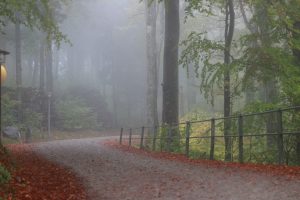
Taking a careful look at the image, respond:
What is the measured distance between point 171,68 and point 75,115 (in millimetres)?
21039

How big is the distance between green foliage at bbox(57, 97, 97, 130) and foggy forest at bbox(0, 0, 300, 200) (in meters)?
0.12

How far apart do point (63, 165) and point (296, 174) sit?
7.15m

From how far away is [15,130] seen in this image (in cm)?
2994

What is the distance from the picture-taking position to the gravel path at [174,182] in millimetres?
7348

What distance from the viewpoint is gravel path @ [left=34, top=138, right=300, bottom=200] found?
24.1 ft

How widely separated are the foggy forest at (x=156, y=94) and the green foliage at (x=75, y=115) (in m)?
0.12

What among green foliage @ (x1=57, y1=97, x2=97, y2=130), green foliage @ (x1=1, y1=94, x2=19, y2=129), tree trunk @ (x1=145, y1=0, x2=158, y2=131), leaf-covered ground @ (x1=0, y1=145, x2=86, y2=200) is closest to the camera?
leaf-covered ground @ (x1=0, y1=145, x2=86, y2=200)

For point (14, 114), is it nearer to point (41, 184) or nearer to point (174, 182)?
point (41, 184)

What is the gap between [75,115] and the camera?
38750 millimetres

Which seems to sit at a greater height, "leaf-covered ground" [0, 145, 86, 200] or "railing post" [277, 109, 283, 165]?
"railing post" [277, 109, 283, 165]

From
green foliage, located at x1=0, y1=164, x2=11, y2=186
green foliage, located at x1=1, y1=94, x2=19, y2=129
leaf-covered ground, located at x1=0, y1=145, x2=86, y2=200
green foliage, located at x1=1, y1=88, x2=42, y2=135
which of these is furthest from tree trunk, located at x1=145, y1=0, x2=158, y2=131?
green foliage, located at x1=0, y1=164, x2=11, y2=186

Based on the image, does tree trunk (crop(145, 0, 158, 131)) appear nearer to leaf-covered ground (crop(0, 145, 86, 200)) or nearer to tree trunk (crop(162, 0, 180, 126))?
tree trunk (crop(162, 0, 180, 126))

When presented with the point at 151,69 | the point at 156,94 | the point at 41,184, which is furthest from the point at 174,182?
the point at 156,94

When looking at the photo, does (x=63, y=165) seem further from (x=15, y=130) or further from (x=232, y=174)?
(x=15, y=130)
